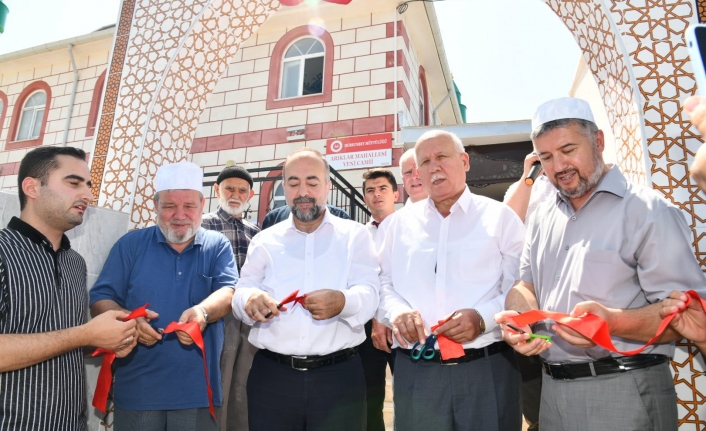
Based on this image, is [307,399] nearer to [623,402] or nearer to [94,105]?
[623,402]

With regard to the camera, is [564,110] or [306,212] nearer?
[564,110]

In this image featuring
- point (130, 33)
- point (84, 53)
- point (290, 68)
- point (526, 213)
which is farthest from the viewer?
point (84, 53)

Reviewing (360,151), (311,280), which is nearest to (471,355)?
(311,280)

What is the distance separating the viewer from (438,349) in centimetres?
196

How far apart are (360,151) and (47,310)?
6.30 meters

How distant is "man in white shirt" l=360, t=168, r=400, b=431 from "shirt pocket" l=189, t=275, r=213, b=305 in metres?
0.96

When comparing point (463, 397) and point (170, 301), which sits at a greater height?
point (170, 301)

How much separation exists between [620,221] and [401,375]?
1174mm

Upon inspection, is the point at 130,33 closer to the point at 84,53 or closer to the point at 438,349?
the point at 438,349

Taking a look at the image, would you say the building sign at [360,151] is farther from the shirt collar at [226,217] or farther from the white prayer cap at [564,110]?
the white prayer cap at [564,110]

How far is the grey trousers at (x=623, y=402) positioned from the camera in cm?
158

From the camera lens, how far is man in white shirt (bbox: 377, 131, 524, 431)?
1.87 metres

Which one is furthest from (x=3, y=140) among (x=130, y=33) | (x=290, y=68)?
(x=130, y=33)

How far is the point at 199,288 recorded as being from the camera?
2.40 meters
